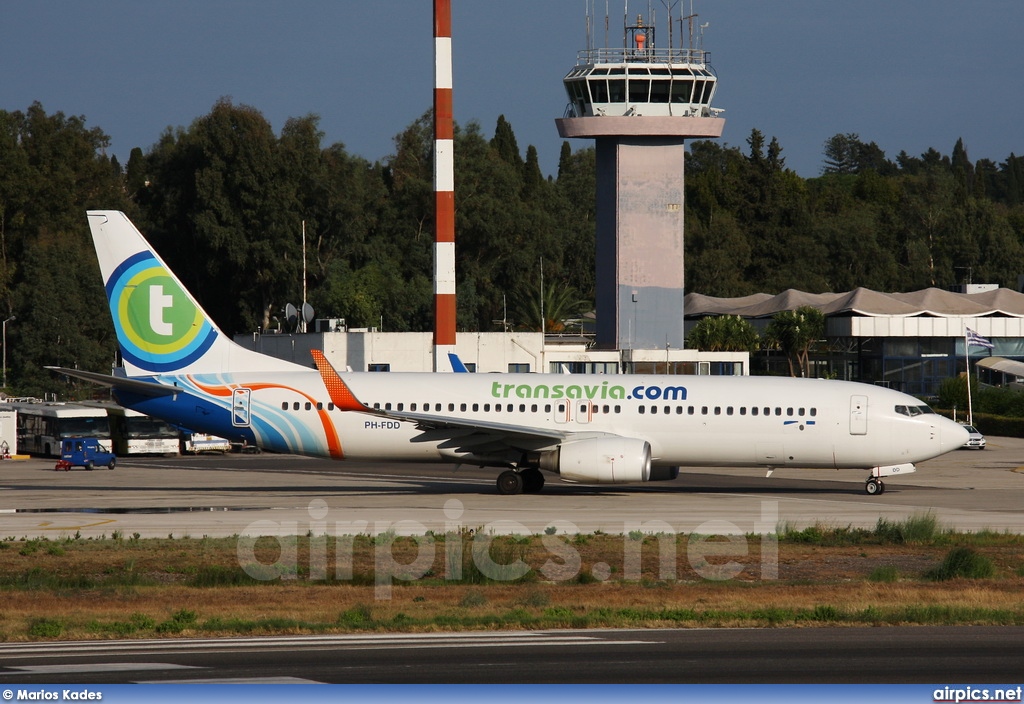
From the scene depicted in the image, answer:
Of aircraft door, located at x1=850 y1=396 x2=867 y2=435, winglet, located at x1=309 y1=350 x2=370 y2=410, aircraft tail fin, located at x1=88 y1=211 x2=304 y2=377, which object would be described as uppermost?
aircraft tail fin, located at x1=88 y1=211 x2=304 y2=377

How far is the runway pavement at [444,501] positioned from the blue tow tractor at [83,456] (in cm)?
124

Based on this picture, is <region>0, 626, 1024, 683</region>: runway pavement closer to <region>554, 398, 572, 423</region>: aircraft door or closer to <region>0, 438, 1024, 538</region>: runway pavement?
<region>0, 438, 1024, 538</region>: runway pavement

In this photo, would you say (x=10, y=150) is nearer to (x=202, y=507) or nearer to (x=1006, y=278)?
(x=202, y=507)

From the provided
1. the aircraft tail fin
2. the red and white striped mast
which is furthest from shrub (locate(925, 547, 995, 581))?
the red and white striped mast

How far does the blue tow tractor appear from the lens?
4853cm

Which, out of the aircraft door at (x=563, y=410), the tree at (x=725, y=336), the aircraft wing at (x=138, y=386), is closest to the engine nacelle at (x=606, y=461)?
the aircraft door at (x=563, y=410)

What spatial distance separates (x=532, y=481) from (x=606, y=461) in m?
3.33

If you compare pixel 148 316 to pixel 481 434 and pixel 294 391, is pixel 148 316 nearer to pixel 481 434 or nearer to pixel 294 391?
pixel 294 391

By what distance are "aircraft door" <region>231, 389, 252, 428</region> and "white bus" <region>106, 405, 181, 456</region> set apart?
23018 millimetres

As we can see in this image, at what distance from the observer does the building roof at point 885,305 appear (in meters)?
91.8

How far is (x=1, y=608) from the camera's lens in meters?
18.2

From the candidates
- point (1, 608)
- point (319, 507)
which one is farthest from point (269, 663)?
point (319, 507)

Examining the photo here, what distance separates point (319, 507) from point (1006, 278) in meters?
113

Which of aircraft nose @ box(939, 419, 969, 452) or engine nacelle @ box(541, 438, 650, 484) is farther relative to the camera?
aircraft nose @ box(939, 419, 969, 452)
